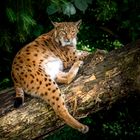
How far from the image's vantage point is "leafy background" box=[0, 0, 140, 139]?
404 cm

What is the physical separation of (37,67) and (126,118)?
1.86 m

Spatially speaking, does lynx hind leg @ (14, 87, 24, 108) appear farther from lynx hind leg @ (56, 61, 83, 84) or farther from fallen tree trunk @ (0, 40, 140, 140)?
lynx hind leg @ (56, 61, 83, 84)

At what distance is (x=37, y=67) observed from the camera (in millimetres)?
4109

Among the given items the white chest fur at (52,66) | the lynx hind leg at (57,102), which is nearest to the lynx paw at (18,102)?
the lynx hind leg at (57,102)

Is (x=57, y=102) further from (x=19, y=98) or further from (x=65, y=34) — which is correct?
(x=65, y=34)

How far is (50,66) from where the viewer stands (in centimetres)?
429

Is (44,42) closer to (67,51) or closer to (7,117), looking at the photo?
(67,51)

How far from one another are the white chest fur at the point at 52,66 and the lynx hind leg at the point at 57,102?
29 cm

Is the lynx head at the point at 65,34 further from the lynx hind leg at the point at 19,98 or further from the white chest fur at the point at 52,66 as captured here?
the lynx hind leg at the point at 19,98

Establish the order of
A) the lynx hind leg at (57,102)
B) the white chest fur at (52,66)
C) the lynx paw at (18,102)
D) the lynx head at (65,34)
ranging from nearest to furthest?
the lynx hind leg at (57,102), the lynx paw at (18,102), the white chest fur at (52,66), the lynx head at (65,34)

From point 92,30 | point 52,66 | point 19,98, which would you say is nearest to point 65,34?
point 52,66

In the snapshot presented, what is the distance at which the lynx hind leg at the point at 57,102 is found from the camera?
3801mm

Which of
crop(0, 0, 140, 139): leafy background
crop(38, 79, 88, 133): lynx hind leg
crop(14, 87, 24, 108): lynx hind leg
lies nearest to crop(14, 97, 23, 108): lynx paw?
crop(14, 87, 24, 108): lynx hind leg

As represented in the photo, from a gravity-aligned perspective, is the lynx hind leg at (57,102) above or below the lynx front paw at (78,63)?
below
